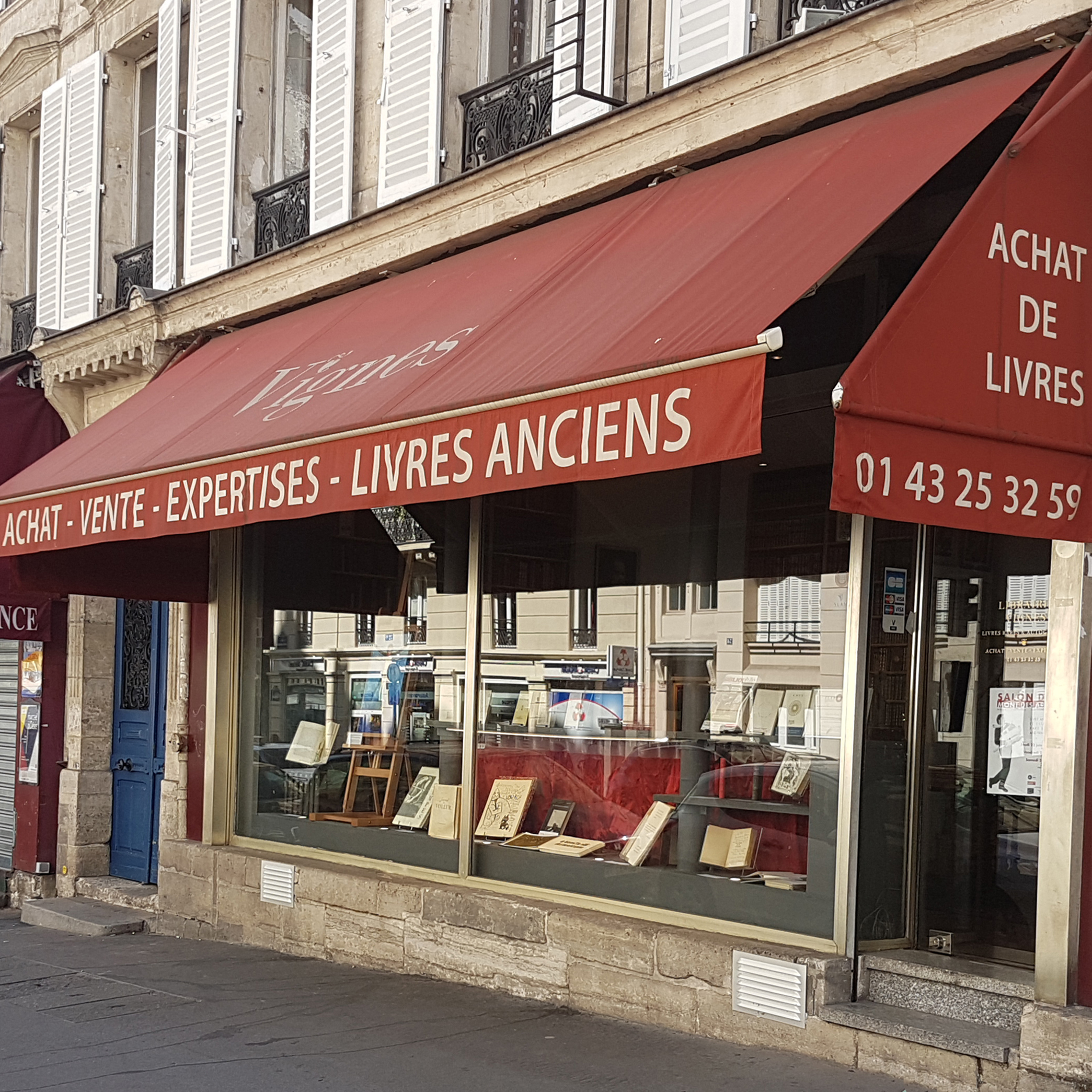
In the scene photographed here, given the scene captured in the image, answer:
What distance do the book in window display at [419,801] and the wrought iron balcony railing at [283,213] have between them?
3771mm

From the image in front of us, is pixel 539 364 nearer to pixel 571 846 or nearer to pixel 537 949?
pixel 571 846

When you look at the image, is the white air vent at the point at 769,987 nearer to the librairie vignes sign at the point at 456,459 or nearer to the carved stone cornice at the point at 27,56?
the librairie vignes sign at the point at 456,459

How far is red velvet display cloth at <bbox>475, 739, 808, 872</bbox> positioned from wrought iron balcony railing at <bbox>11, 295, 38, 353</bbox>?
7.89 meters

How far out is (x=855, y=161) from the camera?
5809 mm

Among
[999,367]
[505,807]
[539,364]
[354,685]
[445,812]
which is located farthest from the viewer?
[354,685]

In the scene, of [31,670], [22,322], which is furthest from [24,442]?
[22,322]

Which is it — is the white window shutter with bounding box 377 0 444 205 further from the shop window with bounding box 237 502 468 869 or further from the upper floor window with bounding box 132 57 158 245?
the upper floor window with bounding box 132 57 158 245

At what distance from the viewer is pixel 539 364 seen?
5.81m

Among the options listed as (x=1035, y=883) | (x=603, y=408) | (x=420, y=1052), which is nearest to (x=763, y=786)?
(x=1035, y=883)

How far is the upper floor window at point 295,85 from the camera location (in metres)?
10.9

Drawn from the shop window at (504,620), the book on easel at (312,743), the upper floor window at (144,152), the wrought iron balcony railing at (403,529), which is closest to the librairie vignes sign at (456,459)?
the wrought iron balcony railing at (403,529)

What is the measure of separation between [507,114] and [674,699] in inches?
142

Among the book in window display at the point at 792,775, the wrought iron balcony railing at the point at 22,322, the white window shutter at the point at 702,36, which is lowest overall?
the book in window display at the point at 792,775

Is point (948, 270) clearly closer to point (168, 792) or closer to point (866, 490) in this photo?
point (866, 490)
